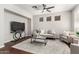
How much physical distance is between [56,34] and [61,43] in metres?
0.32

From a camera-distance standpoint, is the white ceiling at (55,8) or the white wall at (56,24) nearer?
the white ceiling at (55,8)

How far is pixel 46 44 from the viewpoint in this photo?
1.79 m

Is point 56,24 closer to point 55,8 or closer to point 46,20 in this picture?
point 46,20

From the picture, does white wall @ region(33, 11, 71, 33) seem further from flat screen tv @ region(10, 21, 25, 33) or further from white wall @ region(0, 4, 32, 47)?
flat screen tv @ region(10, 21, 25, 33)

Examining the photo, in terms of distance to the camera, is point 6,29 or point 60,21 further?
point 6,29

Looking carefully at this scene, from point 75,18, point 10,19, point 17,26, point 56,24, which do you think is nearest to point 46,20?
point 56,24

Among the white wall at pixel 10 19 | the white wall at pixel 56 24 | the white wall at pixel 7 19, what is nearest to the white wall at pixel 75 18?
the white wall at pixel 56 24

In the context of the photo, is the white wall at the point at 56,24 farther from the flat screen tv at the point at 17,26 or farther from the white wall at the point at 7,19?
the flat screen tv at the point at 17,26

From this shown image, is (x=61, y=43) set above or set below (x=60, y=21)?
below

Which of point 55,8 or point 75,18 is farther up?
point 55,8

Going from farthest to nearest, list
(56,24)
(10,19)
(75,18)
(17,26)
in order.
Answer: (10,19)
(17,26)
(56,24)
(75,18)

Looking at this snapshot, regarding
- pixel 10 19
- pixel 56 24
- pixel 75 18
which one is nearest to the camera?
pixel 75 18
